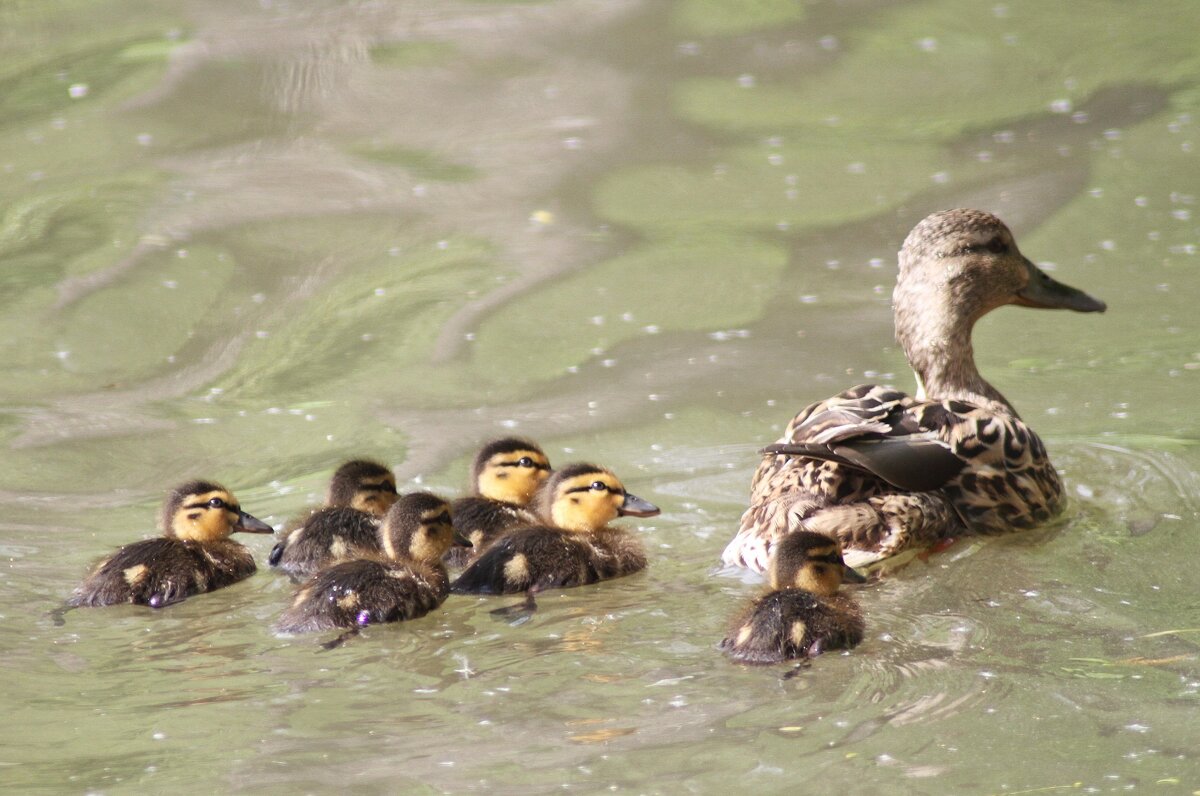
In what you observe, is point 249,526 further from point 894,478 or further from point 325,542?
point 894,478

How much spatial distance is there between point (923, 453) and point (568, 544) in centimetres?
96

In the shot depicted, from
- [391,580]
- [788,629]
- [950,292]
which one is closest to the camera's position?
[788,629]

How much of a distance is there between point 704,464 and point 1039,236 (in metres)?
2.44

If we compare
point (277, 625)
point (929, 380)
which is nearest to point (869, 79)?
point (929, 380)

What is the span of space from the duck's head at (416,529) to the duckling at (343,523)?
0.41ft

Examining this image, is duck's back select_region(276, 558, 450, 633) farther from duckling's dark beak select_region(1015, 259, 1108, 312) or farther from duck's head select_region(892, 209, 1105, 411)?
duckling's dark beak select_region(1015, 259, 1108, 312)

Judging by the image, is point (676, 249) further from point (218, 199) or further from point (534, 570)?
point (534, 570)

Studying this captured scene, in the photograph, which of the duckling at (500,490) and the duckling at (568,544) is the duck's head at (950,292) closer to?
the duckling at (568,544)

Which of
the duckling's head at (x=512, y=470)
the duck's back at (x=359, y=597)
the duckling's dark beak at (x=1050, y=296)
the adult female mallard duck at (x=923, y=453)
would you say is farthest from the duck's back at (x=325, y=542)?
the duckling's dark beak at (x=1050, y=296)

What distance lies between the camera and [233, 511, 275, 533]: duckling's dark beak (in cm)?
486

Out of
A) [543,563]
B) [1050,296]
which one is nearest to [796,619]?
[543,563]

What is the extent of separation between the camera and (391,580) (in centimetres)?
425

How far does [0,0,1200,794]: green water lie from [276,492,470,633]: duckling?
95mm

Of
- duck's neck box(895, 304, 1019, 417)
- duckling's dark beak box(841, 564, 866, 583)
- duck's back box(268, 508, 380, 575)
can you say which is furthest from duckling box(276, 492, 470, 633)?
duck's neck box(895, 304, 1019, 417)
